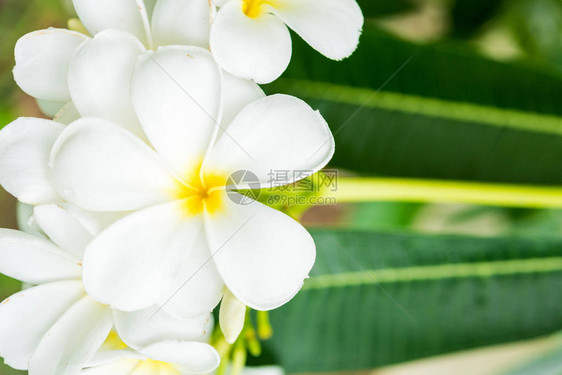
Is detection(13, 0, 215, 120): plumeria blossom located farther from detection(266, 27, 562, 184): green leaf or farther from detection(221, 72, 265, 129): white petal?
detection(266, 27, 562, 184): green leaf

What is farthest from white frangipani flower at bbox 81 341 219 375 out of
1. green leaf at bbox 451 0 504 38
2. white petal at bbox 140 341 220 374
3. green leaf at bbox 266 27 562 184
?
green leaf at bbox 451 0 504 38

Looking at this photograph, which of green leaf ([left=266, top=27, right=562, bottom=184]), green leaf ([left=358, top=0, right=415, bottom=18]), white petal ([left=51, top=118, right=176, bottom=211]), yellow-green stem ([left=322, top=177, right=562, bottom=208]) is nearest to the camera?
white petal ([left=51, top=118, right=176, bottom=211])

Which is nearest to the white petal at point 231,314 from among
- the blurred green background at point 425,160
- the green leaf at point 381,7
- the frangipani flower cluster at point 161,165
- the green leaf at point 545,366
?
the frangipani flower cluster at point 161,165

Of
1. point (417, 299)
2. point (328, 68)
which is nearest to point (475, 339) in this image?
point (417, 299)

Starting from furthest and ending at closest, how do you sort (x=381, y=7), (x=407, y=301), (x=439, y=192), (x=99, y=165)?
1. (x=381, y=7)
2. (x=407, y=301)
3. (x=439, y=192)
4. (x=99, y=165)

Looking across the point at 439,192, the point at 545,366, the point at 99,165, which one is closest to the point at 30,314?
the point at 99,165

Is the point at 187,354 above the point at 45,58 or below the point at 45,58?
below

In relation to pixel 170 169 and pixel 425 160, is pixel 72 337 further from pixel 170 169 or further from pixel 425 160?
pixel 425 160

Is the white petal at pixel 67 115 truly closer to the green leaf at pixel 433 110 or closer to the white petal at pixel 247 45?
the white petal at pixel 247 45

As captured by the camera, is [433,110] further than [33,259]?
Yes
